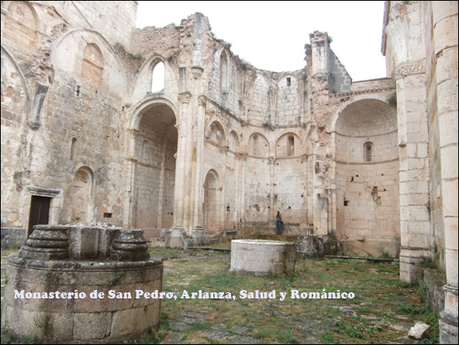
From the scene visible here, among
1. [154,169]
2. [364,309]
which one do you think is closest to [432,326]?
[364,309]

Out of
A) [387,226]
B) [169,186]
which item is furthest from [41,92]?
[387,226]

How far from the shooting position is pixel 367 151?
17.9 m

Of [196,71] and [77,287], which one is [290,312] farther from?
[196,71]

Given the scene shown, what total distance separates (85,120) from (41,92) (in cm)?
266

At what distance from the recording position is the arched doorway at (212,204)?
19938mm

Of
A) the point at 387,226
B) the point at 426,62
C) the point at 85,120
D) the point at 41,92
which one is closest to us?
the point at 426,62

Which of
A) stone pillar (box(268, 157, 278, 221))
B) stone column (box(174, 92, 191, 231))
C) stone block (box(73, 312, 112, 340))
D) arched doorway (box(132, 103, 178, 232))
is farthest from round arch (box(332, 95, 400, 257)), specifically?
stone block (box(73, 312, 112, 340))

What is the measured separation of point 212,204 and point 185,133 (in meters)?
4.50

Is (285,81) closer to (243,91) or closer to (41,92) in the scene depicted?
(243,91)

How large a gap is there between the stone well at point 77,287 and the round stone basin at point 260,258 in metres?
4.84

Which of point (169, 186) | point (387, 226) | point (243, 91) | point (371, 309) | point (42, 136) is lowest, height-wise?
point (371, 309)

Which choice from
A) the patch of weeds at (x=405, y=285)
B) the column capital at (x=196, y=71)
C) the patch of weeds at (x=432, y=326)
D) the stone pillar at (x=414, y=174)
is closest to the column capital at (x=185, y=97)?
the column capital at (x=196, y=71)

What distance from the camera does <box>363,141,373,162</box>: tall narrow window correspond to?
1773 centimetres

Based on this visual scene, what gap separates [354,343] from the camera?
4352 millimetres
